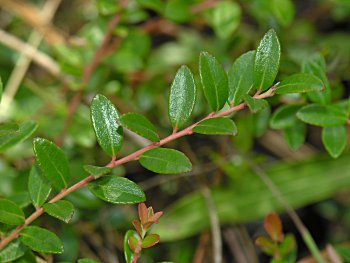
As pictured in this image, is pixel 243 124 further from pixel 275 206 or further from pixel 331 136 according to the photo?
pixel 331 136

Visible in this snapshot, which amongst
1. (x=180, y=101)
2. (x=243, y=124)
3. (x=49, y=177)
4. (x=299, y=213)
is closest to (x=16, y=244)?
(x=49, y=177)

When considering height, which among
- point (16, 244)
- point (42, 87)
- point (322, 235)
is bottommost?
point (322, 235)

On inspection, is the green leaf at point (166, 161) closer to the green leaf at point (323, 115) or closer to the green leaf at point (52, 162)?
the green leaf at point (52, 162)

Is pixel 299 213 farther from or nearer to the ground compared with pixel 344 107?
nearer to the ground

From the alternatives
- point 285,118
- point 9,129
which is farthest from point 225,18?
point 9,129

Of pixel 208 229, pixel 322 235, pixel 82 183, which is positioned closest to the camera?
pixel 82 183

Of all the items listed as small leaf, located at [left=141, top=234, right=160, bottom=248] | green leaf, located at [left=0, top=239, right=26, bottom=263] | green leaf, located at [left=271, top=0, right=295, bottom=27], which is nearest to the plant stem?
green leaf, located at [left=0, top=239, right=26, bottom=263]

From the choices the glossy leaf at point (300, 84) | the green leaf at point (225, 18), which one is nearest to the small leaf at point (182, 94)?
the glossy leaf at point (300, 84)
